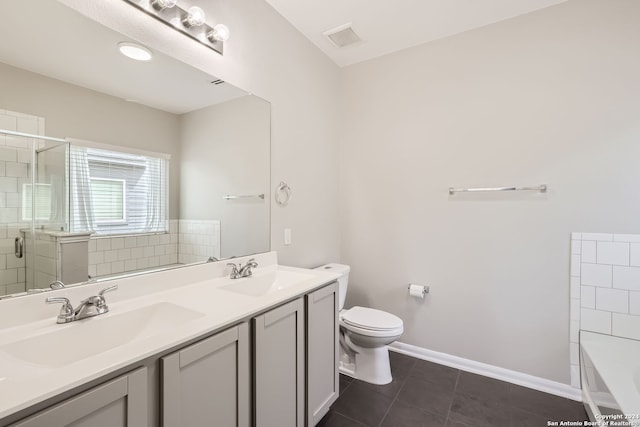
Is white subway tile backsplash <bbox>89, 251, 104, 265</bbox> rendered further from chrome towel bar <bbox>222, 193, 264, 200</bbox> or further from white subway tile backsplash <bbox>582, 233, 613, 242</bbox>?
white subway tile backsplash <bbox>582, 233, 613, 242</bbox>

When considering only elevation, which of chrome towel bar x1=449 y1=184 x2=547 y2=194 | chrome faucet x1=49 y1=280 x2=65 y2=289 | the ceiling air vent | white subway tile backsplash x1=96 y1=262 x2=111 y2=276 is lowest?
chrome faucet x1=49 y1=280 x2=65 y2=289

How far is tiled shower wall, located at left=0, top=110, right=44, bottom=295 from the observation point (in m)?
0.93

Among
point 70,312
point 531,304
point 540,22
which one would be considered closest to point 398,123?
point 540,22

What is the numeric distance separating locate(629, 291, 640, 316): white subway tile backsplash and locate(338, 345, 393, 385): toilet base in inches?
59.6

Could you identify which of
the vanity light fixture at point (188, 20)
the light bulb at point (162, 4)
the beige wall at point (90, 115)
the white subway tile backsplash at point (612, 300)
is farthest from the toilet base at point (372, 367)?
the light bulb at point (162, 4)

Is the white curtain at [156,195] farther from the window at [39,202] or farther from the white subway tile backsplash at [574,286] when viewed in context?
the white subway tile backsplash at [574,286]

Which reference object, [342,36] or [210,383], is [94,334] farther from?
[342,36]

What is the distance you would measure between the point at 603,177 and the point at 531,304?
926 millimetres

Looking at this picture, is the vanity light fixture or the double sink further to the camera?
the vanity light fixture

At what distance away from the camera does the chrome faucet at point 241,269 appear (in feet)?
5.37

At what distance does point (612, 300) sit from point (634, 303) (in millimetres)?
96

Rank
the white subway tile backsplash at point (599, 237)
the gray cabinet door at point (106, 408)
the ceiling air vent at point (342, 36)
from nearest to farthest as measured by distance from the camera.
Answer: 1. the gray cabinet door at point (106, 408)
2. the white subway tile backsplash at point (599, 237)
3. the ceiling air vent at point (342, 36)

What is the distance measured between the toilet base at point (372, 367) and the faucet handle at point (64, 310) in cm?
173

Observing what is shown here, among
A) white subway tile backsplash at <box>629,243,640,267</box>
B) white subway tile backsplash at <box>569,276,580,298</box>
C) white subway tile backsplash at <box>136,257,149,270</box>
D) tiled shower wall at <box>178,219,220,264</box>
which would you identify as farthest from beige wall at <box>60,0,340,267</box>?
white subway tile backsplash at <box>629,243,640,267</box>
